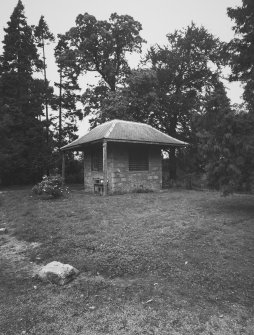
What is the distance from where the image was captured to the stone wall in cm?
1631

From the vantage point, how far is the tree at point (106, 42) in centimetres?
2658

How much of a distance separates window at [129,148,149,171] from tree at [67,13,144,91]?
13.2 meters

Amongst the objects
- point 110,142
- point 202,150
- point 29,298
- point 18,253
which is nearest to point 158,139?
point 110,142

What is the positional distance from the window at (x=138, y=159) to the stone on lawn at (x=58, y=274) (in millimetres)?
12554

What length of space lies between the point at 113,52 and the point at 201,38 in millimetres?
9575

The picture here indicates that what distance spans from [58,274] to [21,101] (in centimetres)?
2275

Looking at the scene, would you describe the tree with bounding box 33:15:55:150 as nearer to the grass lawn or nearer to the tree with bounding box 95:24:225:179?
the tree with bounding box 95:24:225:179

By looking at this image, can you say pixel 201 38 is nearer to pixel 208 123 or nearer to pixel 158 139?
pixel 158 139

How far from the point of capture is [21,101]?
78.9 feet

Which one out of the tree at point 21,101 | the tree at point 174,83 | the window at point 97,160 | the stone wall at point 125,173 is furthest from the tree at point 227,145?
the tree at point 21,101

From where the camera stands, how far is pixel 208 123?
33.0ft

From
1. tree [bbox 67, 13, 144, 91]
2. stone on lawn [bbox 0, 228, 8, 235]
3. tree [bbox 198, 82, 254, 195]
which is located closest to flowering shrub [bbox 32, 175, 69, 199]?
stone on lawn [bbox 0, 228, 8, 235]

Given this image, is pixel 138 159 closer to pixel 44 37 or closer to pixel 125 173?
pixel 125 173

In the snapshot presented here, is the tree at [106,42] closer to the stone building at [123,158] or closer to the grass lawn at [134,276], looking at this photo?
the stone building at [123,158]
